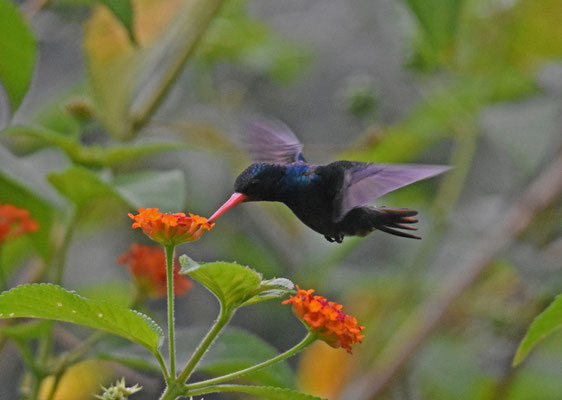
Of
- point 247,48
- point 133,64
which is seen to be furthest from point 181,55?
point 247,48

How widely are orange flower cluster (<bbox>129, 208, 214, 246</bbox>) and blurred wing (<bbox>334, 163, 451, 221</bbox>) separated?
14 centimetres

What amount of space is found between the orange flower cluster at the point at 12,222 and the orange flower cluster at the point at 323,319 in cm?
32

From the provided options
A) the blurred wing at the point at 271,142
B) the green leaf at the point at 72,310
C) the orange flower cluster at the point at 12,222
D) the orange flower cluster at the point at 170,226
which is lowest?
the orange flower cluster at the point at 12,222

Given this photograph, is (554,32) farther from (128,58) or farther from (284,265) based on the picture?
(128,58)

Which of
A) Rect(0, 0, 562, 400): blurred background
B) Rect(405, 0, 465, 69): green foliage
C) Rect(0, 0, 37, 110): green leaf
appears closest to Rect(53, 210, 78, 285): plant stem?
Rect(0, 0, 562, 400): blurred background

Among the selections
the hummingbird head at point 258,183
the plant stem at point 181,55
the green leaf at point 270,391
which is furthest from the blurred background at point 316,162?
the green leaf at point 270,391

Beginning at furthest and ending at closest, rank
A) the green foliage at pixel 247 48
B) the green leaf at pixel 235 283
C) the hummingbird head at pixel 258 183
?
the green foliage at pixel 247 48 < the hummingbird head at pixel 258 183 < the green leaf at pixel 235 283

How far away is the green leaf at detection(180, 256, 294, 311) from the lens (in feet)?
1.85

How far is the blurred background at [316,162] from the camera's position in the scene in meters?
0.99

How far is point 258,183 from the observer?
2.60ft

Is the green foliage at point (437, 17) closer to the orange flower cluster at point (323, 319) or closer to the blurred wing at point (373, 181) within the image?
the blurred wing at point (373, 181)

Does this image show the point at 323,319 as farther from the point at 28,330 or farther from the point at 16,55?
the point at 16,55

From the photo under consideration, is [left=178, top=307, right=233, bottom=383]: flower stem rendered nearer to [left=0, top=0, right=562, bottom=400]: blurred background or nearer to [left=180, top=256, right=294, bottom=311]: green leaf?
[left=180, top=256, right=294, bottom=311]: green leaf

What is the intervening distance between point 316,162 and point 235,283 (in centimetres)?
115
